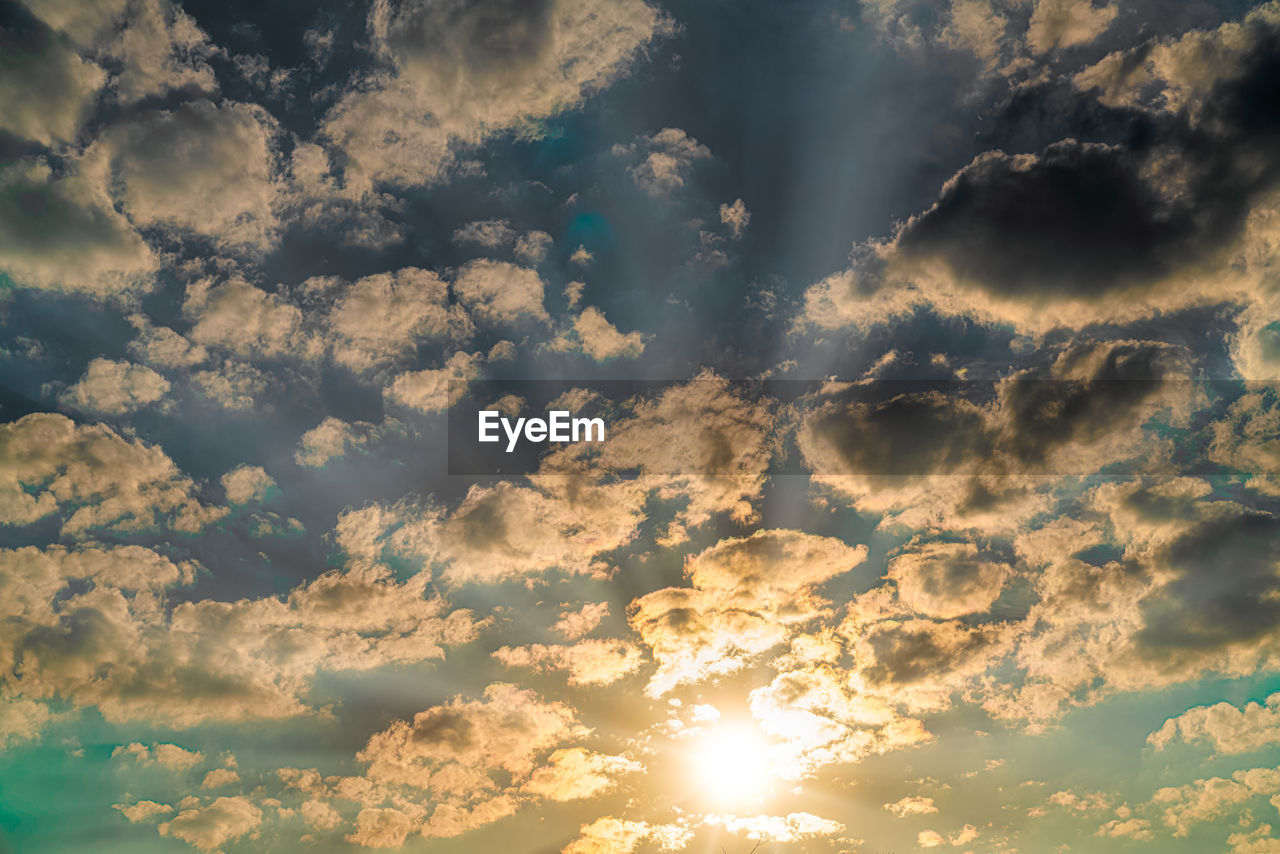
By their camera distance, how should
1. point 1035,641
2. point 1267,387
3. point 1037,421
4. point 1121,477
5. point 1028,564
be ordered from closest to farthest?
1. point 1267,387
2. point 1037,421
3. point 1121,477
4. point 1028,564
5. point 1035,641

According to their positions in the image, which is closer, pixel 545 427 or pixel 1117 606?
pixel 545 427

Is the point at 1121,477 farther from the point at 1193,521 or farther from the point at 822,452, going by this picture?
the point at 822,452

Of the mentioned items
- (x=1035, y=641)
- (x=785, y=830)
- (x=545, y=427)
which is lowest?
(x=785, y=830)

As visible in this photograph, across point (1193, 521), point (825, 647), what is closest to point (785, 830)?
point (825, 647)

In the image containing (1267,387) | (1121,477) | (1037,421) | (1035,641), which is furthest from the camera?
(1035,641)

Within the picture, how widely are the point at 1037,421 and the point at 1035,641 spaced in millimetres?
13753

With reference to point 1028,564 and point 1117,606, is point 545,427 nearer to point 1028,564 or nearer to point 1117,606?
point 1028,564

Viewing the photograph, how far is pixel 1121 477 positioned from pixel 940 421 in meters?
8.41

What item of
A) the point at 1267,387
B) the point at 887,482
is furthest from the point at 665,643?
the point at 1267,387

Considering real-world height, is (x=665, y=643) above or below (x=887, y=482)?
below

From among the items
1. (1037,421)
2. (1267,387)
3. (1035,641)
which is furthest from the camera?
(1035,641)

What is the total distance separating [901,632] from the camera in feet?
84.7

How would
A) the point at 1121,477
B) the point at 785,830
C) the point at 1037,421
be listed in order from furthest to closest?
the point at 785,830
the point at 1121,477
the point at 1037,421

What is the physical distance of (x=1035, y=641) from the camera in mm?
25734
